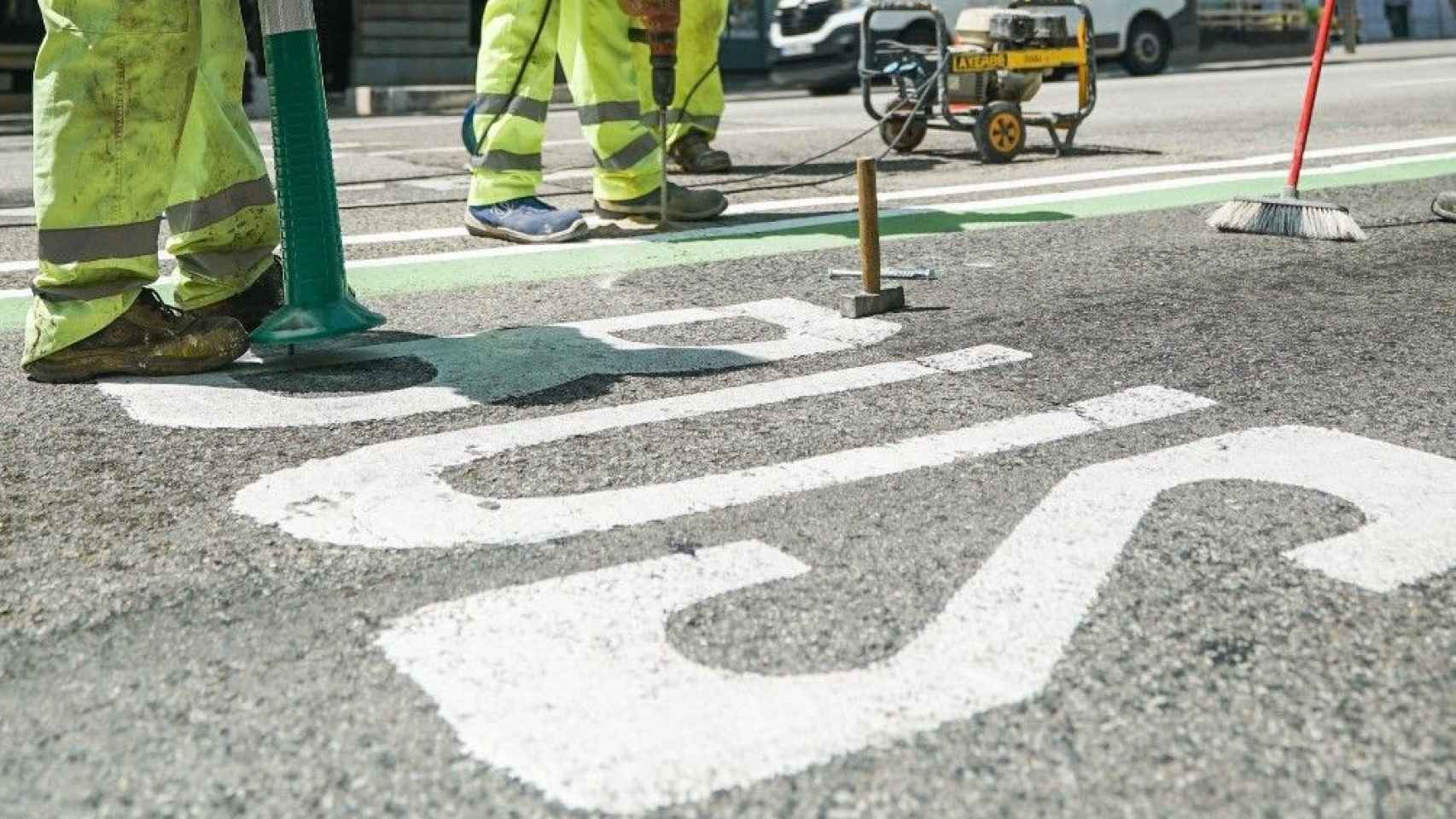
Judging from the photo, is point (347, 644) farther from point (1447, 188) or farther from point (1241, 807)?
point (1447, 188)

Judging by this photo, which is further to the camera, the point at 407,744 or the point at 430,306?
the point at 430,306

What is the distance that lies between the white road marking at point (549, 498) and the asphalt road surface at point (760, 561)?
0.04ft

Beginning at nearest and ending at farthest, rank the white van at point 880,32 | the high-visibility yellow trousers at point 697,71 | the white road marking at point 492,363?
the white road marking at point 492,363
the high-visibility yellow trousers at point 697,71
the white van at point 880,32

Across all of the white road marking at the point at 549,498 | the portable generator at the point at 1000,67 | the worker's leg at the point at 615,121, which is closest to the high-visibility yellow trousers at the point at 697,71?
the portable generator at the point at 1000,67

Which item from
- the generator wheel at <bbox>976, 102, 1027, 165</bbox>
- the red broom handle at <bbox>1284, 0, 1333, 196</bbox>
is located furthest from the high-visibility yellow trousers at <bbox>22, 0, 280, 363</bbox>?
the generator wheel at <bbox>976, 102, 1027, 165</bbox>

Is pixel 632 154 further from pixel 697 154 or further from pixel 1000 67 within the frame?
pixel 1000 67

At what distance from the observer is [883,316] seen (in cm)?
397

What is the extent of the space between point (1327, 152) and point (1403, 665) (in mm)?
6828

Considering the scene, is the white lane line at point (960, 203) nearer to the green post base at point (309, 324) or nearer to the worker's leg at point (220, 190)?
the worker's leg at point (220, 190)

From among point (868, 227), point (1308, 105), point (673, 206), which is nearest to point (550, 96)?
point (673, 206)

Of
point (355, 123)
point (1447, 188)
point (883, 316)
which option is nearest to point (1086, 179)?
point (1447, 188)

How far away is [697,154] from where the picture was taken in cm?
763

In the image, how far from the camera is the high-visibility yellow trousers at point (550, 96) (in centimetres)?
520

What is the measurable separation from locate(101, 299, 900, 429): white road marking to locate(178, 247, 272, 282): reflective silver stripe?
31 centimetres
